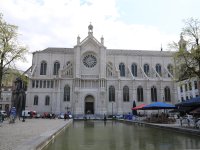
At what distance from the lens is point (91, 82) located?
194 feet

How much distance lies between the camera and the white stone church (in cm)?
5778

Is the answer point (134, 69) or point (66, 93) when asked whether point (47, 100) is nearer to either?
point (66, 93)

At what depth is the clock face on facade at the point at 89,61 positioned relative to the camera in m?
61.8

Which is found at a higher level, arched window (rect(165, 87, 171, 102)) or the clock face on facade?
the clock face on facade

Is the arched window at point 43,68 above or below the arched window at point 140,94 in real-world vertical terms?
above

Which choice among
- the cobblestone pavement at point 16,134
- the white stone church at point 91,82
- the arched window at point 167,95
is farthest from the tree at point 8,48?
the arched window at point 167,95

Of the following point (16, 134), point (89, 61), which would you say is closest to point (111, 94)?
point (89, 61)

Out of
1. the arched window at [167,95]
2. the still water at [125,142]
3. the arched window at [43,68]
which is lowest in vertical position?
the still water at [125,142]

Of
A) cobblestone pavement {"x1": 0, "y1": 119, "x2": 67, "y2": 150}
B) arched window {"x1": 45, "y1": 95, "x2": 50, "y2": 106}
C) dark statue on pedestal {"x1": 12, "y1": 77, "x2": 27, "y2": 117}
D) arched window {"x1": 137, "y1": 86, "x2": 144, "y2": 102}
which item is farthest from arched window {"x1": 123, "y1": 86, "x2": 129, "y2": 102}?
cobblestone pavement {"x1": 0, "y1": 119, "x2": 67, "y2": 150}

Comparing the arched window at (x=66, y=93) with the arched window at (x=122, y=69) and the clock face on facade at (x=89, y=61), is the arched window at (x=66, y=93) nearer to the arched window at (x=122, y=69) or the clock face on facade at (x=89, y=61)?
the clock face on facade at (x=89, y=61)

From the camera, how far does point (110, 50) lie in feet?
228

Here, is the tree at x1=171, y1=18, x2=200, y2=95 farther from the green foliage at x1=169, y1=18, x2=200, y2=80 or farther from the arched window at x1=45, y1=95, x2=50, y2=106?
the arched window at x1=45, y1=95, x2=50, y2=106

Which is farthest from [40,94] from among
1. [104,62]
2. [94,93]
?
[104,62]

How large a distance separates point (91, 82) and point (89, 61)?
23.0ft
